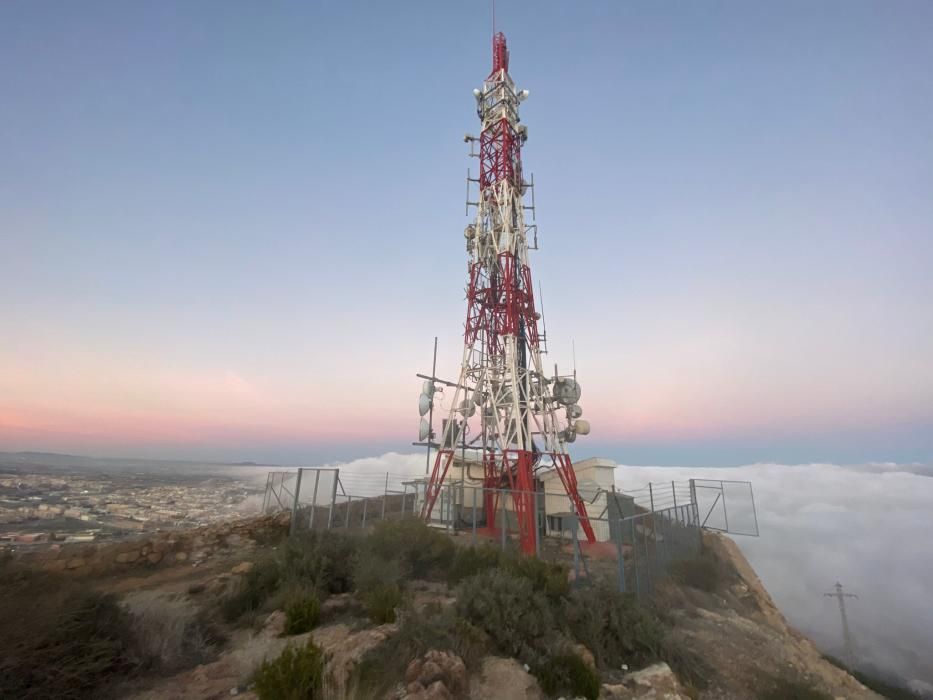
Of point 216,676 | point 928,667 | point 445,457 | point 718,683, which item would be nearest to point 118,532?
point 445,457

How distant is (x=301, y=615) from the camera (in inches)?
272

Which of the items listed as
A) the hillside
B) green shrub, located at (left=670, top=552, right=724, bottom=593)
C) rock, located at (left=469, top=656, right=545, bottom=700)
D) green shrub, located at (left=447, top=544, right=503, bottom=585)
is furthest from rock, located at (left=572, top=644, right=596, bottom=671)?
green shrub, located at (left=670, top=552, right=724, bottom=593)

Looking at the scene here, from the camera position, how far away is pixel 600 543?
16.4 meters

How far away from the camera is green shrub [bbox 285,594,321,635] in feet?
22.4

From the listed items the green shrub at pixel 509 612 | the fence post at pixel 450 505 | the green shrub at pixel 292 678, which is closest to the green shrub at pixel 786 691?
the green shrub at pixel 509 612

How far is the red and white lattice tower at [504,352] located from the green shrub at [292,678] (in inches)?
427

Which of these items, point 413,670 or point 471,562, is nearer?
point 413,670

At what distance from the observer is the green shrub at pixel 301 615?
682 cm

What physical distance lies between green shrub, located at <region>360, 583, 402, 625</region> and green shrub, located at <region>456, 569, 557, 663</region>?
1.15m

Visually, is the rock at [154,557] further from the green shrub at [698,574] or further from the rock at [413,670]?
the green shrub at [698,574]

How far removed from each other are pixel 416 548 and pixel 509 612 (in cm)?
476

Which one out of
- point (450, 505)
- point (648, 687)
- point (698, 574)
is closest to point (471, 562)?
point (648, 687)

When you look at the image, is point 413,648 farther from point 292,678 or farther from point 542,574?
point 542,574

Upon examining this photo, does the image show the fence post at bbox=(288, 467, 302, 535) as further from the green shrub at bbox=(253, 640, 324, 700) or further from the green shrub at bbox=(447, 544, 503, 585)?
the green shrub at bbox=(253, 640, 324, 700)
